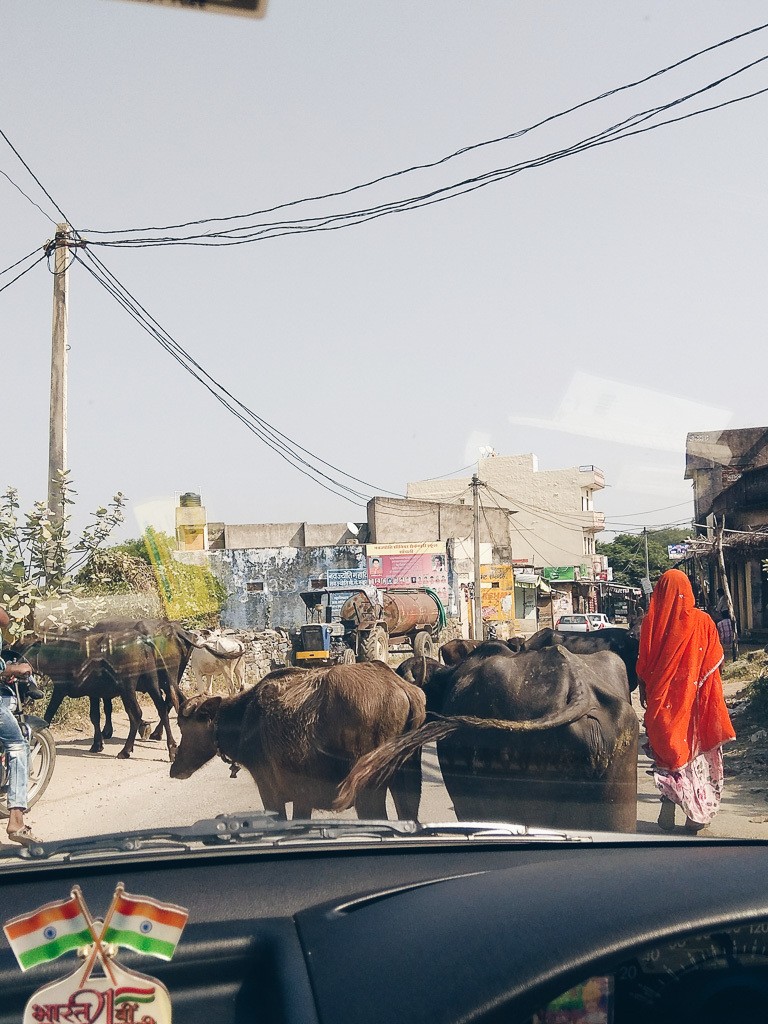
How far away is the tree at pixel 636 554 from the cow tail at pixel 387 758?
241 feet

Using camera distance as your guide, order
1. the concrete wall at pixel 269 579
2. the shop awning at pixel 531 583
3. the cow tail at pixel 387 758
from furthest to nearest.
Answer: the shop awning at pixel 531 583, the concrete wall at pixel 269 579, the cow tail at pixel 387 758

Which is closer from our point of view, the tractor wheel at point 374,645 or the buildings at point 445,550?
the tractor wheel at point 374,645

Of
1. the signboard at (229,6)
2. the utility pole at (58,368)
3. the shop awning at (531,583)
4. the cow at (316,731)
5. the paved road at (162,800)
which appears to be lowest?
the paved road at (162,800)

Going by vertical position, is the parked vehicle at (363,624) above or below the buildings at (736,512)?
below

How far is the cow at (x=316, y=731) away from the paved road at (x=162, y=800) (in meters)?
0.96

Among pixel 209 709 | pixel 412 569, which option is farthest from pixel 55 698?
pixel 412 569

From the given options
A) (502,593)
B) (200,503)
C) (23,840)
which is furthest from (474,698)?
(502,593)

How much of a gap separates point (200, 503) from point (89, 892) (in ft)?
122

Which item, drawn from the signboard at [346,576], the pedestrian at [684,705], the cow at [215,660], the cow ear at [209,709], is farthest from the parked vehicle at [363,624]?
the cow ear at [209,709]

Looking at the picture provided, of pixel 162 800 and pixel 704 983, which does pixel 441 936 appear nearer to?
pixel 704 983

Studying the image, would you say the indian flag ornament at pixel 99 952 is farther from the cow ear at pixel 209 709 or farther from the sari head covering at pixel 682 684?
the sari head covering at pixel 682 684

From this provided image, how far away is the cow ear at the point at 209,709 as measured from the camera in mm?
6676

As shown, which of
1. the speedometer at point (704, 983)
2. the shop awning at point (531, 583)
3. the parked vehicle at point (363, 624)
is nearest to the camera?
the speedometer at point (704, 983)

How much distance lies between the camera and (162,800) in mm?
9039
